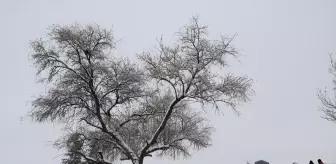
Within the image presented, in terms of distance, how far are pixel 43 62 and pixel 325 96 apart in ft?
59.4

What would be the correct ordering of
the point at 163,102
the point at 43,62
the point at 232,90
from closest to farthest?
the point at 232,90, the point at 43,62, the point at 163,102

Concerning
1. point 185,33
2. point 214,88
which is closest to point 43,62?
point 185,33

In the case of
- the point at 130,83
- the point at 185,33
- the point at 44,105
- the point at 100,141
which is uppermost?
the point at 185,33

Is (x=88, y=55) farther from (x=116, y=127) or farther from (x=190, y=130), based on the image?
(x=190, y=130)

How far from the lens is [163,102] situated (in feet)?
86.1

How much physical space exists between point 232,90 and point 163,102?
23.6 feet

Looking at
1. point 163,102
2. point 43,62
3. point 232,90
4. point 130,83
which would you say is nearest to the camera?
point 232,90

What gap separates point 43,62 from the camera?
22.1 meters

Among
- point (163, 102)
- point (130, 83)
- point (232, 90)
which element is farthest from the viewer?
point (163, 102)

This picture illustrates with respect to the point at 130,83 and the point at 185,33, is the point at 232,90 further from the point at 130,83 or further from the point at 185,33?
the point at 130,83

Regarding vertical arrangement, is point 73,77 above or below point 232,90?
above

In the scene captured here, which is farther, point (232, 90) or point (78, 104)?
point (78, 104)

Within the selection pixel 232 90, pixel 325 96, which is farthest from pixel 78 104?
pixel 325 96

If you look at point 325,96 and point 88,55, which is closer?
point 88,55
